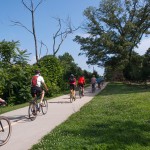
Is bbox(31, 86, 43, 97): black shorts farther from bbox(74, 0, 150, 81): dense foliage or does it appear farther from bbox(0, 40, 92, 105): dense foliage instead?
bbox(74, 0, 150, 81): dense foliage

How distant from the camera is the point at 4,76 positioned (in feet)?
83.1

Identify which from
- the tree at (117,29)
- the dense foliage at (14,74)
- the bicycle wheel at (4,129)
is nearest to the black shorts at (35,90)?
the bicycle wheel at (4,129)

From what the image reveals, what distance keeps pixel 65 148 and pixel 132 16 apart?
56.4 m

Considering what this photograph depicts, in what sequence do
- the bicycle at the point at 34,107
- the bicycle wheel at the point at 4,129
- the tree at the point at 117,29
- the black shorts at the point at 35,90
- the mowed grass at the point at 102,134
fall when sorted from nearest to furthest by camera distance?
1. the mowed grass at the point at 102,134
2. the bicycle wheel at the point at 4,129
3. the bicycle at the point at 34,107
4. the black shorts at the point at 35,90
5. the tree at the point at 117,29

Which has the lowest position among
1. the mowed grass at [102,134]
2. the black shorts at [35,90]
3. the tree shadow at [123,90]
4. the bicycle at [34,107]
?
the mowed grass at [102,134]

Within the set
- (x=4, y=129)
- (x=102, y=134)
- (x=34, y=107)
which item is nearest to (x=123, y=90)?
(x=34, y=107)

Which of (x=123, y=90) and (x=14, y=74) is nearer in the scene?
(x=14, y=74)

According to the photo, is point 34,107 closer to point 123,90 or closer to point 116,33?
point 123,90

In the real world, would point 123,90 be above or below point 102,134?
above

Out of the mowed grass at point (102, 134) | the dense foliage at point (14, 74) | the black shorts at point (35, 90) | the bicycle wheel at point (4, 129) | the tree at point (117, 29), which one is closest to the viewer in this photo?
the mowed grass at point (102, 134)

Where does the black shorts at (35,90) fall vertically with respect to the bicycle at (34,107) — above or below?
above

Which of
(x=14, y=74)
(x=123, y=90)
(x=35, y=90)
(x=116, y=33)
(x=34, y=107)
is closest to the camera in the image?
(x=34, y=107)

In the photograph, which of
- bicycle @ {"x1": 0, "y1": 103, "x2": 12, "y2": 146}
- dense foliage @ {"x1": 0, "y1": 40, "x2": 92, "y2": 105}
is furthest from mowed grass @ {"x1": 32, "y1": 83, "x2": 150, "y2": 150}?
dense foliage @ {"x1": 0, "y1": 40, "x2": 92, "y2": 105}

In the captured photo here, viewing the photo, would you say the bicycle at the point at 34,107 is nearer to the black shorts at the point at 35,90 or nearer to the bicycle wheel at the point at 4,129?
the black shorts at the point at 35,90
